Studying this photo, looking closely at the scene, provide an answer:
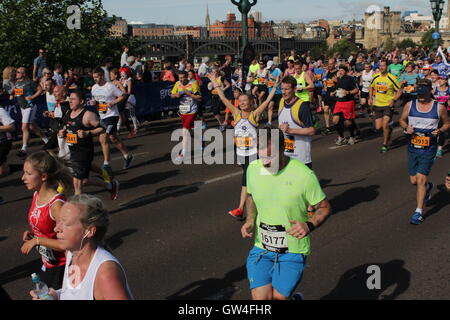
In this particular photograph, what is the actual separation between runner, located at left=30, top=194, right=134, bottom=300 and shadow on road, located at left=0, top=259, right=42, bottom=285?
9.60 feet

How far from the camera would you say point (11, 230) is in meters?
7.45

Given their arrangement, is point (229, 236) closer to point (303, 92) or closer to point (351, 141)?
point (303, 92)

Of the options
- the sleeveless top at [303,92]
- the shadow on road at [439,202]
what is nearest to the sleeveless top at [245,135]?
the shadow on road at [439,202]

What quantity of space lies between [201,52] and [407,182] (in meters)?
189

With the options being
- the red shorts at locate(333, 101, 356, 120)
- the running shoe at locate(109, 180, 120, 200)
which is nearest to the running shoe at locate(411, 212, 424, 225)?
the running shoe at locate(109, 180, 120, 200)

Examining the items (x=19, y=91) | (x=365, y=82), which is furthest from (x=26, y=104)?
(x=365, y=82)

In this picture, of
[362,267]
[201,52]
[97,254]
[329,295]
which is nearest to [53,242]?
[97,254]

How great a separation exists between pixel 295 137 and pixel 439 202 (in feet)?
8.68

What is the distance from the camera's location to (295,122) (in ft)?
24.9

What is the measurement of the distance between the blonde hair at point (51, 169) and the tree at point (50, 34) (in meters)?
17.4

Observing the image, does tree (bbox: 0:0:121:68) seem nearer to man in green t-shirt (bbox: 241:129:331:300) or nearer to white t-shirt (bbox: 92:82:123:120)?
white t-shirt (bbox: 92:82:123:120)

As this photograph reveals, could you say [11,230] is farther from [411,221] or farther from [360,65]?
[360,65]

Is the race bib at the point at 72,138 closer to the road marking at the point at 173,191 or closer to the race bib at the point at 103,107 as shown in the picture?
the road marking at the point at 173,191

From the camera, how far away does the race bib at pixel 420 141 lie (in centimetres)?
760
